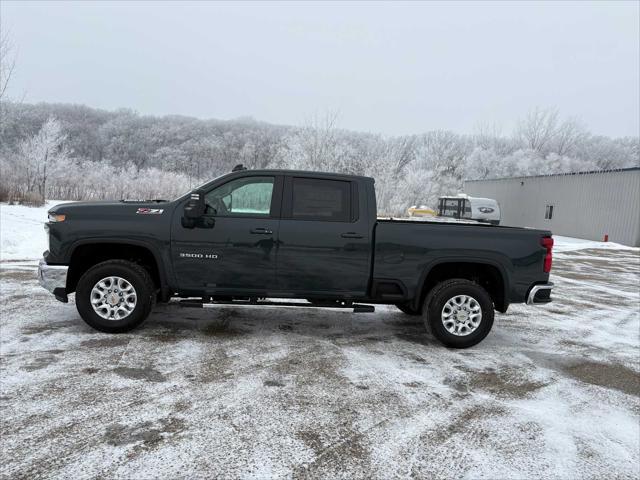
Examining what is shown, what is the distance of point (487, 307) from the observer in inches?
209

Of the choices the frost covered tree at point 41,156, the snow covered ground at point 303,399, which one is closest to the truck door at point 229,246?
the snow covered ground at point 303,399

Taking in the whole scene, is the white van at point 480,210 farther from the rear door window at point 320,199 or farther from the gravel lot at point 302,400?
the rear door window at point 320,199

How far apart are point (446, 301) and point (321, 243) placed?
1606 millimetres

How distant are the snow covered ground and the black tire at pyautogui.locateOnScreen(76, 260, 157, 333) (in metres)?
0.17

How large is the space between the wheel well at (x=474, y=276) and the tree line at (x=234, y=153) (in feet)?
76.3

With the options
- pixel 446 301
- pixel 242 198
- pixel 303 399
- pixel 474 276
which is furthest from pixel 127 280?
pixel 474 276

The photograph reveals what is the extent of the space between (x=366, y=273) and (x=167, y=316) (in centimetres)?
279

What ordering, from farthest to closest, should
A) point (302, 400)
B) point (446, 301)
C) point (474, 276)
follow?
point (474, 276) < point (446, 301) < point (302, 400)

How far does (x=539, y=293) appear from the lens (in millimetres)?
5379

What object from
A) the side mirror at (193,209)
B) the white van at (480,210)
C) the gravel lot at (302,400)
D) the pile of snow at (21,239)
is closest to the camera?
the gravel lot at (302,400)

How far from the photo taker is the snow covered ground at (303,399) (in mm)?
2908

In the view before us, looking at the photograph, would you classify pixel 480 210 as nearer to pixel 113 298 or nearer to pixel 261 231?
pixel 261 231

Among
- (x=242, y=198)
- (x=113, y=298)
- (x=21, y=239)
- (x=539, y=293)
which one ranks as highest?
(x=242, y=198)

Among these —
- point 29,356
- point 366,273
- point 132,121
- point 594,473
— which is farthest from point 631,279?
point 132,121
